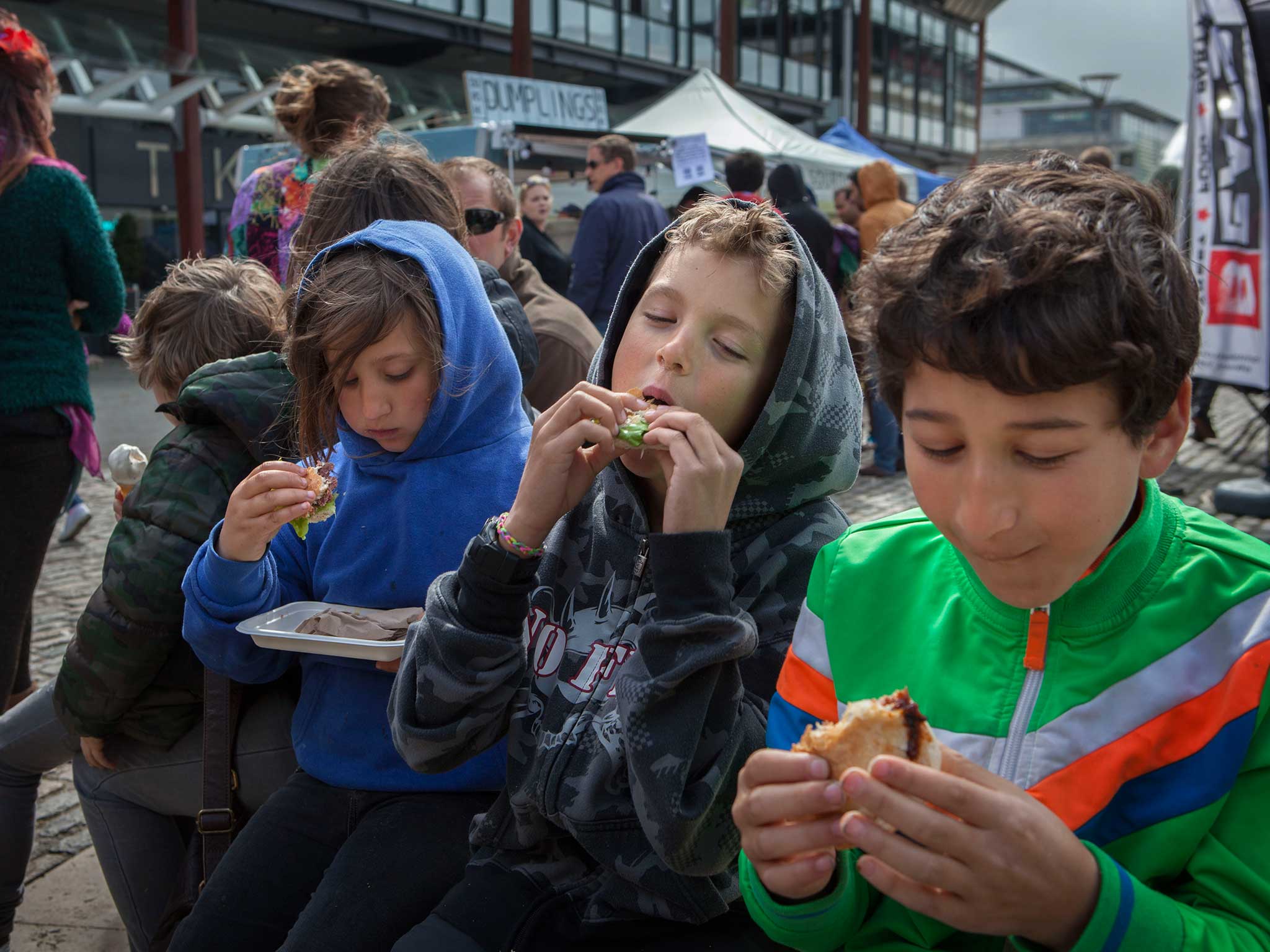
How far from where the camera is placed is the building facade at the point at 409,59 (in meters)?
17.5

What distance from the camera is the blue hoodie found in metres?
2.17

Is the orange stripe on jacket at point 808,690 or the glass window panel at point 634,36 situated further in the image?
the glass window panel at point 634,36

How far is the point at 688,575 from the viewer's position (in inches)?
62.6

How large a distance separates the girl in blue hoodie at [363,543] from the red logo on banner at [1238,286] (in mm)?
4717

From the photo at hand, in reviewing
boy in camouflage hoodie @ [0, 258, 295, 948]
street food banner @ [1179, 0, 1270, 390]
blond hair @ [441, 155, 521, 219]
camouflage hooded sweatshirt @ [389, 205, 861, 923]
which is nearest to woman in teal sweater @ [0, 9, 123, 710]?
boy in camouflage hoodie @ [0, 258, 295, 948]


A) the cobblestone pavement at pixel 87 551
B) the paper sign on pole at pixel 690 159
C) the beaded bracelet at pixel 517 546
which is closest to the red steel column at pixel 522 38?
the paper sign on pole at pixel 690 159

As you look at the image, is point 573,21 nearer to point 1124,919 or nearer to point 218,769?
point 218,769

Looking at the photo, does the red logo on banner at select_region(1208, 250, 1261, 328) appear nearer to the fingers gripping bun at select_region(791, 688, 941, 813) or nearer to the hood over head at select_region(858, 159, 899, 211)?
the hood over head at select_region(858, 159, 899, 211)

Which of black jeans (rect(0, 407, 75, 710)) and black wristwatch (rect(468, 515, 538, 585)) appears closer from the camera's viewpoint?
black wristwatch (rect(468, 515, 538, 585))

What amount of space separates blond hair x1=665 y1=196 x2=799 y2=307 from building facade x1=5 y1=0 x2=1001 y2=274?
39.2 feet

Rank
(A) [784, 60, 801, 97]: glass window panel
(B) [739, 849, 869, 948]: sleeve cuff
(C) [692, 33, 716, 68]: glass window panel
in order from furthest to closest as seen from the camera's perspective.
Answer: (A) [784, 60, 801, 97]: glass window panel, (C) [692, 33, 716, 68]: glass window panel, (B) [739, 849, 869, 948]: sleeve cuff

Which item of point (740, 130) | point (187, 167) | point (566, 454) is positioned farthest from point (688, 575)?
point (187, 167)

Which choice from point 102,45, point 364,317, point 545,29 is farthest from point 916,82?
point 364,317

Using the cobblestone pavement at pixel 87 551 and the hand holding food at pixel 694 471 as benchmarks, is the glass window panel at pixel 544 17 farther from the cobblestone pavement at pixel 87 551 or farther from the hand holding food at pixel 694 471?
the hand holding food at pixel 694 471
